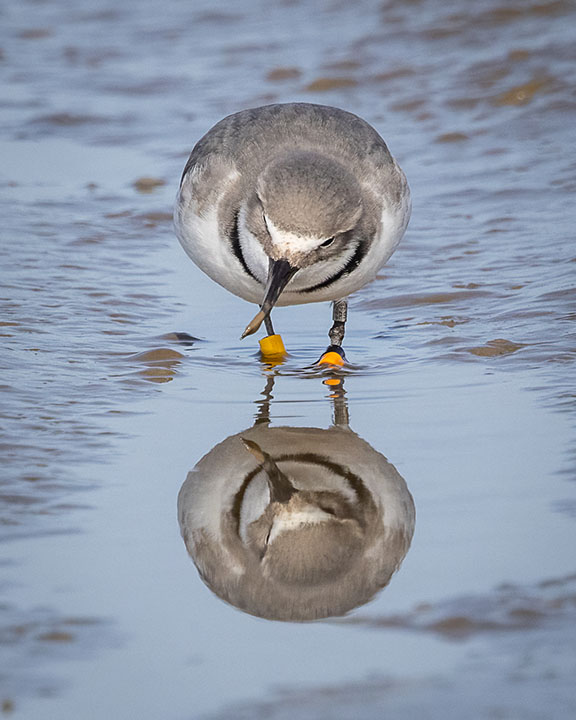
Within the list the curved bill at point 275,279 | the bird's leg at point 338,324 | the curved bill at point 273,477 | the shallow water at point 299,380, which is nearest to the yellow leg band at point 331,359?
the shallow water at point 299,380

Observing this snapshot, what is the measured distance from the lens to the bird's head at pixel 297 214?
4.94 metres

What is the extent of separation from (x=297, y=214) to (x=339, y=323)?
1397 mm

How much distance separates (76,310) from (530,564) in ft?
12.0

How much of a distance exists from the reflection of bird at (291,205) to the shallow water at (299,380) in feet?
1.66

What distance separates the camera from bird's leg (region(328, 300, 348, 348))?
20.4ft

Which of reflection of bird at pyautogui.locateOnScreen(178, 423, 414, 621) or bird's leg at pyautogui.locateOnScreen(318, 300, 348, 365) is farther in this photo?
bird's leg at pyautogui.locateOnScreen(318, 300, 348, 365)

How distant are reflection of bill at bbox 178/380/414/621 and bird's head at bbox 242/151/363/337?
0.67m

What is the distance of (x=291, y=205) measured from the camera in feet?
16.1

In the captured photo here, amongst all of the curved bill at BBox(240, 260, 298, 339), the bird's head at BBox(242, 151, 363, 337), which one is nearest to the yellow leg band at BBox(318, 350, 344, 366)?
the bird's head at BBox(242, 151, 363, 337)

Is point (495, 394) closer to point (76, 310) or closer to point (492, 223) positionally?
point (76, 310)

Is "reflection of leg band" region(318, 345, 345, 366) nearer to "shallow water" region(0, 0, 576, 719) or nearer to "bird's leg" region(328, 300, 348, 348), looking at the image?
"shallow water" region(0, 0, 576, 719)

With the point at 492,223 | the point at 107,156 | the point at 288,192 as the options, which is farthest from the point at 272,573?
the point at 107,156

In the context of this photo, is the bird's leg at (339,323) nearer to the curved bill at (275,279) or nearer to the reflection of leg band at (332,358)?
the reflection of leg band at (332,358)

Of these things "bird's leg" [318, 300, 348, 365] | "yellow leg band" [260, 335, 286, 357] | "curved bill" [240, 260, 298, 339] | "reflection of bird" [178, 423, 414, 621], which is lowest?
"reflection of bird" [178, 423, 414, 621]
